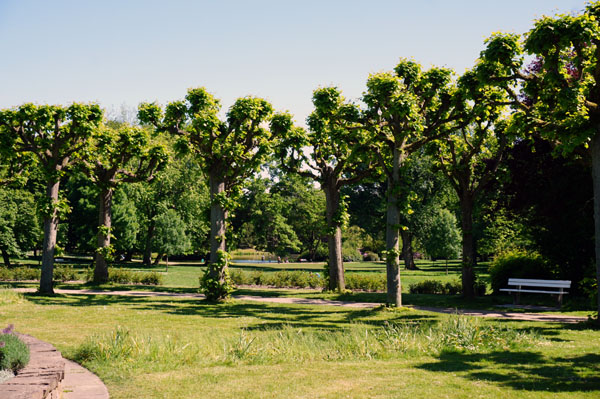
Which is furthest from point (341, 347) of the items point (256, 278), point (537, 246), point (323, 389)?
point (256, 278)

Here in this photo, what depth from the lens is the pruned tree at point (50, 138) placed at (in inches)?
744

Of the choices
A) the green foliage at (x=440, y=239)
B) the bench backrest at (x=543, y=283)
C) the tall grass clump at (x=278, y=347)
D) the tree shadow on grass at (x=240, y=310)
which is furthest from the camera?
the green foliage at (x=440, y=239)

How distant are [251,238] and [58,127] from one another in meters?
58.1

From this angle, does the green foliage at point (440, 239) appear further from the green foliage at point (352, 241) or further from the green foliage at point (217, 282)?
the green foliage at point (217, 282)

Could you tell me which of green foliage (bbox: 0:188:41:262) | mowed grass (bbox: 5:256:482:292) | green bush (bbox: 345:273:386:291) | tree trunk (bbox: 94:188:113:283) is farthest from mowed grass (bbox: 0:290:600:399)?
green foliage (bbox: 0:188:41:262)

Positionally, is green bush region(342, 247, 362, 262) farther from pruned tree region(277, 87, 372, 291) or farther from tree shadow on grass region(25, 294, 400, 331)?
tree shadow on grass region(25, 294, 400, 331)

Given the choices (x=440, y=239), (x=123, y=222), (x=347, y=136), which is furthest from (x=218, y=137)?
(x=440, y=239)

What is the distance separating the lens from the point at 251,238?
7681cm

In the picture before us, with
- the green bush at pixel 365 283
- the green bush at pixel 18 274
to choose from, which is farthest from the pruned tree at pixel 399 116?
the green bush at pixel 18 274

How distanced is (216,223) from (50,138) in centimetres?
785

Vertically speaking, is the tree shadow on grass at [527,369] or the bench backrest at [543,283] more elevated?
the bench backrest at [543,283]

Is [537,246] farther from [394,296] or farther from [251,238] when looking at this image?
[251,238]

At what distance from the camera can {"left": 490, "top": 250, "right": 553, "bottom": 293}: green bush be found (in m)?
18.9

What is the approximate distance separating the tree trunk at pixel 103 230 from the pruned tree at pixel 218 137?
658 centimetres
